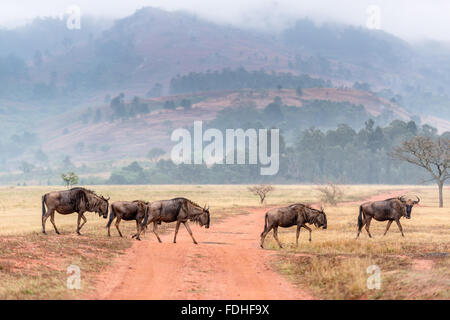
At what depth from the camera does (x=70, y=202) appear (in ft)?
92.1

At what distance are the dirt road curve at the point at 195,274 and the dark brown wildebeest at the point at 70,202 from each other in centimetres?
324

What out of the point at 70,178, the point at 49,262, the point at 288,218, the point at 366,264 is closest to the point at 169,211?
the point at 288,218

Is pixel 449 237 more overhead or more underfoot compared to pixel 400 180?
more underfoot

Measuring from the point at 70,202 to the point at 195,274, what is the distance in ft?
34.0

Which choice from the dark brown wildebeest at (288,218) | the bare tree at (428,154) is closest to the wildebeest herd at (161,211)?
the dark brown wildebeest at (288,218)

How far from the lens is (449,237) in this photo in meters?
31.3

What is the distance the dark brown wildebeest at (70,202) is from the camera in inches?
1086

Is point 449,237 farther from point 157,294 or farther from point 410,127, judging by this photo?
point 410,127

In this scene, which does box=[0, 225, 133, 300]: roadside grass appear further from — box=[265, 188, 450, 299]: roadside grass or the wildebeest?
box=[265, 188, 450, 299]: roadside grass

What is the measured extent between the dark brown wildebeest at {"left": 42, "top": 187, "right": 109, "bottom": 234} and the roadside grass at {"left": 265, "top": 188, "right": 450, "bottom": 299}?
901 centimetres

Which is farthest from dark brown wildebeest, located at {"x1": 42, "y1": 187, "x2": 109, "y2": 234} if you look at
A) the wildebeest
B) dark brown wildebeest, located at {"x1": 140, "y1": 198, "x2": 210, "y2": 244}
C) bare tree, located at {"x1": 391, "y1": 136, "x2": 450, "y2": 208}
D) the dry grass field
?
bare tree, located at {"x1": 391, "y1": 136, "x2": 450, "y2": 208}
